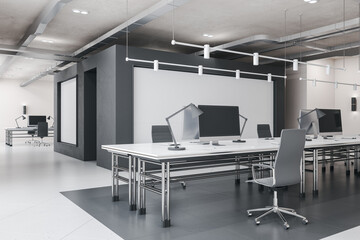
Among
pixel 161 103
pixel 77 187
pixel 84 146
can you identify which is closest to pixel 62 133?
pixel 84 146

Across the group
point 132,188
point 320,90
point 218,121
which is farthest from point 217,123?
point 320,90

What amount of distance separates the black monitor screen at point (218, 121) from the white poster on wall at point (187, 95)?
3.21 meters

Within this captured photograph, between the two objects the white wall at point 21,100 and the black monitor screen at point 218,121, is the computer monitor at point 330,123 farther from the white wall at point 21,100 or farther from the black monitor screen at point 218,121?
the white wall at point 21,100

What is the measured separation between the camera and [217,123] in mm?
4387

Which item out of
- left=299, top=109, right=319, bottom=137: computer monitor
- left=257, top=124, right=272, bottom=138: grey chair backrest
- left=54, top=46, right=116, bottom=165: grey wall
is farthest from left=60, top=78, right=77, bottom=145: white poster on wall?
left=299, top=109, right=319, bottom=137: computer monitor

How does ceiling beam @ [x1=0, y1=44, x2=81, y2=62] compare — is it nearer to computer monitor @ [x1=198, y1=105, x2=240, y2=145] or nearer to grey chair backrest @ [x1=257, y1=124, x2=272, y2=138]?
grey chair backrest @ [x1=257, y1=124, x2=272, y2=138]

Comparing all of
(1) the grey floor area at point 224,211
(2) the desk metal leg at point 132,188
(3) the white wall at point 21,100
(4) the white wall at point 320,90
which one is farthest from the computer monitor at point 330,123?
(3) the white wall at point 21,100

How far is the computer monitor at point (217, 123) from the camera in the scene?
13.9 feet

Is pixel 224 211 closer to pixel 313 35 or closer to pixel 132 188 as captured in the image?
pixel 132 188

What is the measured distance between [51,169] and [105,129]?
150 cm

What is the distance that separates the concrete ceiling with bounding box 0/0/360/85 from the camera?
5.97m

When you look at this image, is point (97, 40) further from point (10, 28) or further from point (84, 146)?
point (84, 146)

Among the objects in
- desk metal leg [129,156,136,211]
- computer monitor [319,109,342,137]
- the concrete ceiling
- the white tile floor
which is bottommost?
the white tile floor

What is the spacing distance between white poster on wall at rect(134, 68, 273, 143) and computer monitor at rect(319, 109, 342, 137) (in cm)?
310
